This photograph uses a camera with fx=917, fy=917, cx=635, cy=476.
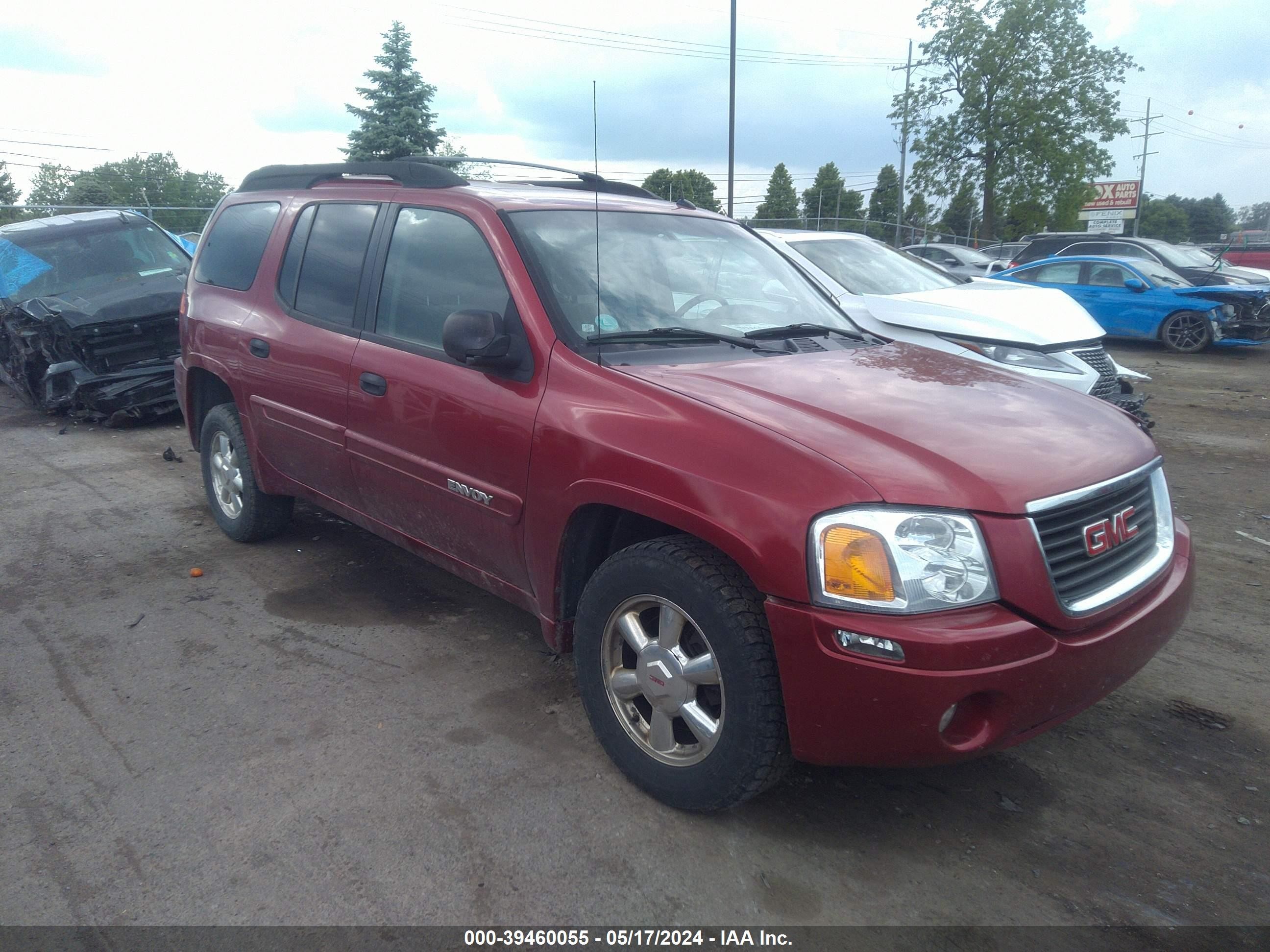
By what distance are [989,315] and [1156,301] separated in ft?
27.5

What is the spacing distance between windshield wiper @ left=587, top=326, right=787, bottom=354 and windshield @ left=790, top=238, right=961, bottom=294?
13.3 ft

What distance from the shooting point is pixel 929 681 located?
2.23m

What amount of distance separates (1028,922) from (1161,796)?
0.85 meters

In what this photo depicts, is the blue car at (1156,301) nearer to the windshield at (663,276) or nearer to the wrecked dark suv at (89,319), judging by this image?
the windshield at (663,276)

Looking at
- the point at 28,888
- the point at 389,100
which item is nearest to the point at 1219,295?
the point at 28,888

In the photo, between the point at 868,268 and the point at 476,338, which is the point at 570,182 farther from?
the point at 868,268

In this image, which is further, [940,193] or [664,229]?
[940,193]

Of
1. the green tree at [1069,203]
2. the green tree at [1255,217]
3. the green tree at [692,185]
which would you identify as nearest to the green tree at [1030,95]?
the green tree at [1069,203]

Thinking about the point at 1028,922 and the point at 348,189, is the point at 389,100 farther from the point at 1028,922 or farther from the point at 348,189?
the point at 1028,922

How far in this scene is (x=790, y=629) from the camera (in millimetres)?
2340

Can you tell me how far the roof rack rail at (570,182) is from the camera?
14.0 ft

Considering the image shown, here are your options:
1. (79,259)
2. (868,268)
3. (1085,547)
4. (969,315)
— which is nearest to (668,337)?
(1085,547)

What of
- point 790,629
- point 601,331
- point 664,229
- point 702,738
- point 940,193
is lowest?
point 702,738

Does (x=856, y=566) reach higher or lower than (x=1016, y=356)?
lower
